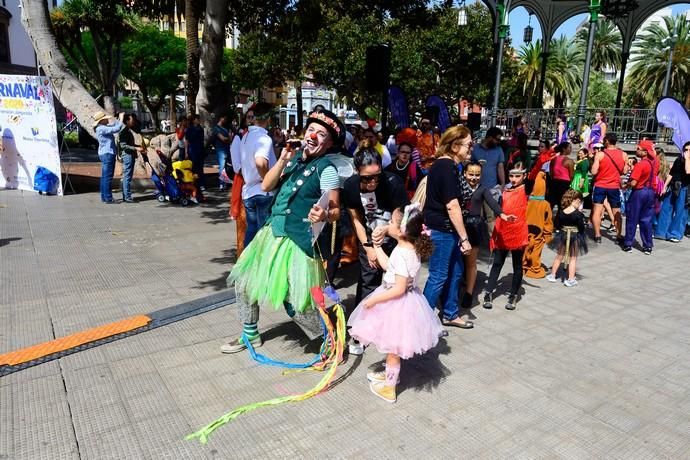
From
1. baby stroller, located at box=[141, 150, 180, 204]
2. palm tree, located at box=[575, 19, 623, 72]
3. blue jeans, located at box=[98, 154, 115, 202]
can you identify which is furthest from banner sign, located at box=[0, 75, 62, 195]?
palm tree, located at box=[575, 19, 623, 72]

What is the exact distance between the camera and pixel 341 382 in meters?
3.59

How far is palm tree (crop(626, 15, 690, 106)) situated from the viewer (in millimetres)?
35906

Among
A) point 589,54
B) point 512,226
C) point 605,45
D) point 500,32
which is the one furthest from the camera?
point 605,45

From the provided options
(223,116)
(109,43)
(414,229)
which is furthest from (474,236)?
(109,43)

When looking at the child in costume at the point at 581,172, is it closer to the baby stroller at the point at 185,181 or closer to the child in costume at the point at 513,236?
the child in costume at the point at 513,236

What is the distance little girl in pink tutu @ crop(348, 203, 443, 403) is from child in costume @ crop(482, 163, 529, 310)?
2.07 meters

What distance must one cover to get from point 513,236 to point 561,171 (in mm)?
3822

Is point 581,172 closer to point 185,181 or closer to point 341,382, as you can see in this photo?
point 341,382

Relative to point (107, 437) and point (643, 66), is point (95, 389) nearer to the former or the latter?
point (107, 437)

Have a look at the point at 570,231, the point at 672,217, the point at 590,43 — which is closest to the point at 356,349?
the point at 570,231

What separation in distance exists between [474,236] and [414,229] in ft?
6.21

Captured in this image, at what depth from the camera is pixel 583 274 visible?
21.4 feet

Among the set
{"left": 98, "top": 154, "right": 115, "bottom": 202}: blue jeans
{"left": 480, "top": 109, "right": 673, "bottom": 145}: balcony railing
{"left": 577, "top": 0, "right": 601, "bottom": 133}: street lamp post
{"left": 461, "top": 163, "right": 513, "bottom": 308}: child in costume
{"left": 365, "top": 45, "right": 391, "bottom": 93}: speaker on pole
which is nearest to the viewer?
{"left": 461, "top": 163, "right": 513, "bottom": 308}: child in costume

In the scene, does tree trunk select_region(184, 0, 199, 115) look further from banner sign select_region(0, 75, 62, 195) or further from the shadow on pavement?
the shadow on pavement
